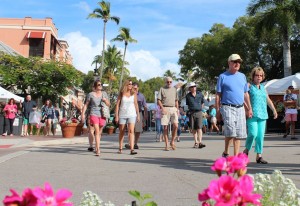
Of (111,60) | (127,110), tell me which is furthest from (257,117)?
(111,60)

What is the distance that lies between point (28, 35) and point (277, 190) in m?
52.3

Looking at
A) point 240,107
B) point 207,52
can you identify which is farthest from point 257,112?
point 207,52

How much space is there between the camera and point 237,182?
157 cm

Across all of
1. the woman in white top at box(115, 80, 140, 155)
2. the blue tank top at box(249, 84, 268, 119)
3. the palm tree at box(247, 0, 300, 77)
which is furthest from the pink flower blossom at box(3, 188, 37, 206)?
the palm tree at box(247, 0, 300, 77)

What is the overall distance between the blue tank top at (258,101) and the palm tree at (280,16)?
2503 cm

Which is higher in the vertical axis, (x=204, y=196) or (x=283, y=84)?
(x=283, y=84)

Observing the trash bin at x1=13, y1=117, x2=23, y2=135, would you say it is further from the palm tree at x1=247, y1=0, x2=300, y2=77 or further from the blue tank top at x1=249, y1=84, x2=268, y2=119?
the palm tree at x1=247, y1=0, x2=300, y2=77

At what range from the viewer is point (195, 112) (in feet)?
40.7

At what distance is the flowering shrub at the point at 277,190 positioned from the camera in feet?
8.73

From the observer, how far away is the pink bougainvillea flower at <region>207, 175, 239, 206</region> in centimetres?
151

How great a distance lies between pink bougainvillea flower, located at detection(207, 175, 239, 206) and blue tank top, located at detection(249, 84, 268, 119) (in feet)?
22.5

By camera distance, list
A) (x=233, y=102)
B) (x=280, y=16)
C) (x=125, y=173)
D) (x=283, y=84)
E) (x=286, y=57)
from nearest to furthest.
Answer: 1. (x=125, y=173)
2. (x=233, y=102)
3. (x=283, y=84)
4. (x=280, y=16)
5. (x=286, y=57)

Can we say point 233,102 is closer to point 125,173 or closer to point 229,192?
point 125,173

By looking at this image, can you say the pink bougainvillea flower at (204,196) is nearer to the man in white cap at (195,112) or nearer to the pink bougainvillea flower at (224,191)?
the pink bougainvillea flower at (224,191)
